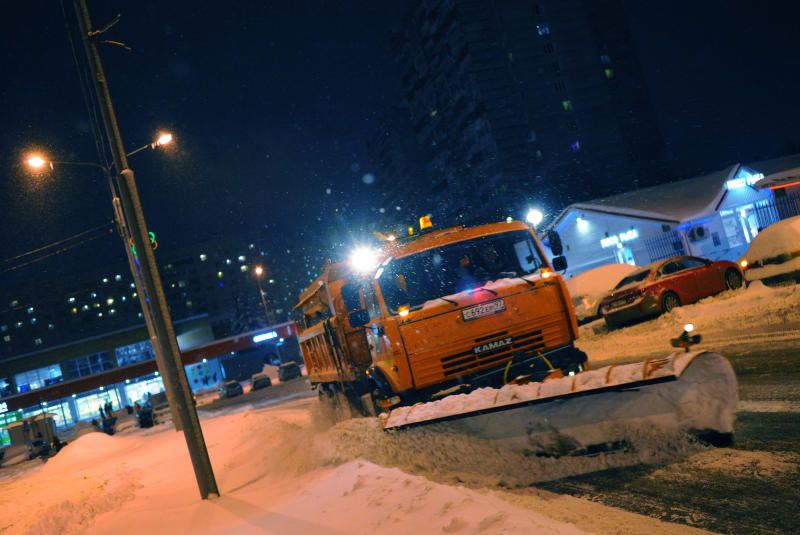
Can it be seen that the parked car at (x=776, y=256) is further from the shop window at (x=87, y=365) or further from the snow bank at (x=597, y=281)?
the shop window at (x=87, y=365)

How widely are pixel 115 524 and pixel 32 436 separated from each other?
2943 centimetres

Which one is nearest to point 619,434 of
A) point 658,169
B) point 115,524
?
point 115,524

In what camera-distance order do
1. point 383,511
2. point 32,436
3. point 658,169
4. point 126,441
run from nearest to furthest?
point 383,511 < point 126,441 < point 32,436 < point 658,169

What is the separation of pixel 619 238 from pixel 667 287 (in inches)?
741

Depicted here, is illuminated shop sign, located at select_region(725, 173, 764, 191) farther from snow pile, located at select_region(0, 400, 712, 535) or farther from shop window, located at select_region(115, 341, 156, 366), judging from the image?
shop window, located at select_region(115, 341, 156, 366)

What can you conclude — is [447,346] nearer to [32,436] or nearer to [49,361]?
[32,436]

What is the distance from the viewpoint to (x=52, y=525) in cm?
755

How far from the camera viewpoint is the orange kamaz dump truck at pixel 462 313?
24.0 ft

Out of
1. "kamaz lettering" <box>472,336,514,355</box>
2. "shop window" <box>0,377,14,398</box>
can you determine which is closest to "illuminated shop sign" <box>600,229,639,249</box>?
"kamaz lettering" <box>472,336,514,355</box>

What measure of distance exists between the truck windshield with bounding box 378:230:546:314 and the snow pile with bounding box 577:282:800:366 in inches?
151

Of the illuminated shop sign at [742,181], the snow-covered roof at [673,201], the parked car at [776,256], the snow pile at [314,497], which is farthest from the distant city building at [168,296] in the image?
the snow pile at [314,497]

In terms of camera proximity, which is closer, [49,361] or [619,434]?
[619,434]

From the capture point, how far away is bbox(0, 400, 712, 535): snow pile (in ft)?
13.8

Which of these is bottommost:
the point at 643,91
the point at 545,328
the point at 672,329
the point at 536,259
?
the point at 672,329
